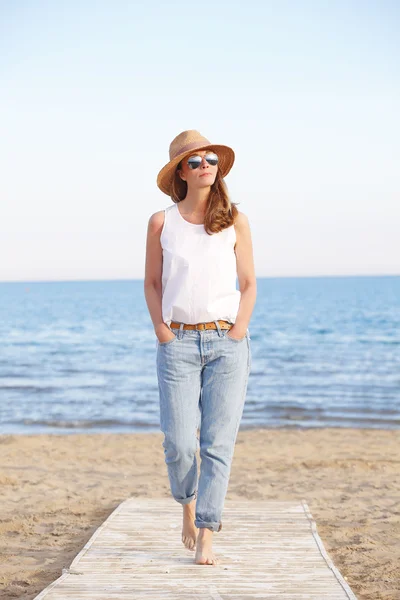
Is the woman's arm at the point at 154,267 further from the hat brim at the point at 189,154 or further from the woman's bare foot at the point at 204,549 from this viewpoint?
the woman's bare foot at the point at 204,549

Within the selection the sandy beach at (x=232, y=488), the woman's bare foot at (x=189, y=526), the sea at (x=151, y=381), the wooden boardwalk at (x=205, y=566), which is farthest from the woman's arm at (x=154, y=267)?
the sea at (x=151, y=381)

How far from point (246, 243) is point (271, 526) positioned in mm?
2296

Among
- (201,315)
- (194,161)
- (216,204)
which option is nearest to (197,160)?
(194,161)

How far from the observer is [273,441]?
11500 mm

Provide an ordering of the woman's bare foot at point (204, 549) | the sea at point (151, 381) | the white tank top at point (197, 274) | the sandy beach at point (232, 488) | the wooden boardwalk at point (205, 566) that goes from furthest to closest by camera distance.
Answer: the sea at point (151, 381)
the sandy beach at point (232, 488)
the woman's bare foot at point (204, 549)
the white tank top at point (197, 274)
the wooden boardwalk at point (205, 566)

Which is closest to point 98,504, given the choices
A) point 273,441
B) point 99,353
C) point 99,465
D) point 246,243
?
point 99,465

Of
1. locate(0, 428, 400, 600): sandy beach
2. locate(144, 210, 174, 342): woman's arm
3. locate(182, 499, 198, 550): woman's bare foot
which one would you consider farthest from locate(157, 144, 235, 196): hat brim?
Answer: locate(0, 428, 400, 600): sandy beach

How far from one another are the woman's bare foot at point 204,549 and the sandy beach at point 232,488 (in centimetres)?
52

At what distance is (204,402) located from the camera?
415 cm

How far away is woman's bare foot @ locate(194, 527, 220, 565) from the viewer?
4.23 m

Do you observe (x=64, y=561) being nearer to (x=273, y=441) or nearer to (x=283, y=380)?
(x=273, y=441)

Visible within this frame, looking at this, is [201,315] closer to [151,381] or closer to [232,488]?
[232,488]

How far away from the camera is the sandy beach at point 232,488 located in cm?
500

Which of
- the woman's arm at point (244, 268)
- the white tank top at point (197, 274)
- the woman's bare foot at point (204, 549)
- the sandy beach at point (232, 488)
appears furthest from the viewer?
the sandy beach at point (232, 488)
